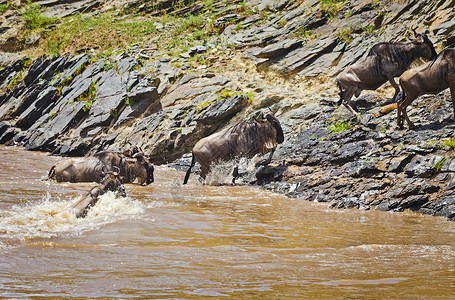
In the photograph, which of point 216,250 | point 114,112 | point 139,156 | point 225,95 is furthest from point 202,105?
point 216,250

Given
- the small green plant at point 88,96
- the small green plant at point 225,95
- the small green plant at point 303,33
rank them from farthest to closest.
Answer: the small green plant at point 88,96
the small green plant at point 303,33
the small green plant at point 225,95

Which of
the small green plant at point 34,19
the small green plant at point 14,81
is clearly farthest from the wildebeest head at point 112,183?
the small green plant at point 34,19

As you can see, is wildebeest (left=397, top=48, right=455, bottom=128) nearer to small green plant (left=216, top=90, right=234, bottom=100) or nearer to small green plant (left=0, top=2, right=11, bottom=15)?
small green plant (left=216, top=90, right=234, bottom=100)

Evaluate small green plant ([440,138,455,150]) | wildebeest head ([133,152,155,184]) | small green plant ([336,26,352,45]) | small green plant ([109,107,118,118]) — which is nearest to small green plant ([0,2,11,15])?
small green plant ([109,107,118,118])

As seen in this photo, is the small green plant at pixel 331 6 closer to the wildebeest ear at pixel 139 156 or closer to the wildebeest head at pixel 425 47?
the wildebeest head at pixel 425 47

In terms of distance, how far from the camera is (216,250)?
5.02 m

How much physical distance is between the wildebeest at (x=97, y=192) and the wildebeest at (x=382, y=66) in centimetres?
676

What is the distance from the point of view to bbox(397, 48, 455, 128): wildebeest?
10.1 m

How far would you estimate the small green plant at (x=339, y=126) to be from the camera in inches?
460

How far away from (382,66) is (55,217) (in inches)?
376

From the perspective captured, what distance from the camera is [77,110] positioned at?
776 inches

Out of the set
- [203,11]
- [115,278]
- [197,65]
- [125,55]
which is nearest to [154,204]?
[115,278]

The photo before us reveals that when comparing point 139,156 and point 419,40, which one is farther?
point 419,40

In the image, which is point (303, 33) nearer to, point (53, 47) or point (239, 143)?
point (239, 143)
